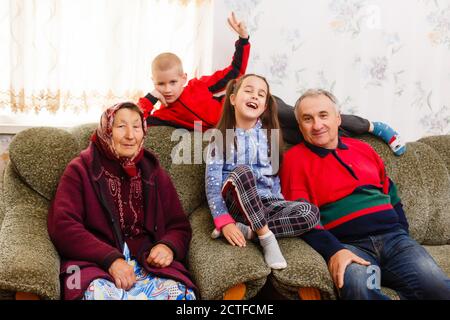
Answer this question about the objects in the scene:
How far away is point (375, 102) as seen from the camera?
8.87 feet

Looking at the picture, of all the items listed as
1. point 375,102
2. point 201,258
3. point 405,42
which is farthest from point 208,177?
point 405,42

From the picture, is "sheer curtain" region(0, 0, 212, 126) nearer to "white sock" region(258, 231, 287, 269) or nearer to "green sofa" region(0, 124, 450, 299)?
"green sofa" region(0, 124, 450, 299)

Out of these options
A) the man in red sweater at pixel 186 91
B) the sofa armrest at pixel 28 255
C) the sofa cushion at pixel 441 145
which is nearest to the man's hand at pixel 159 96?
the man in red sweater at pixel 186 91

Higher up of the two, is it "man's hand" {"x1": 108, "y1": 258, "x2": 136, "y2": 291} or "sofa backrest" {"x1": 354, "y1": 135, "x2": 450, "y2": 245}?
"sofa backrest" {"x1": 354, "y1": 135, "x2": 450, "y2": 245}

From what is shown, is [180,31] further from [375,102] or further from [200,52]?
[375,102]

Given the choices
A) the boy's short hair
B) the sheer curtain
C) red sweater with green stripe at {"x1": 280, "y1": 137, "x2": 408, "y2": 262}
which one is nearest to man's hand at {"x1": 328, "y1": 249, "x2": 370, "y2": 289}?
red sweater with green stripe at {"x1": 280, "y1": 137, "x2": 408, "y2": 262}

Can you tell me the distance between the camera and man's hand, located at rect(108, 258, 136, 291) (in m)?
1.54

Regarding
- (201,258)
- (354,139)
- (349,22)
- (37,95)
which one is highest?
(349,22)

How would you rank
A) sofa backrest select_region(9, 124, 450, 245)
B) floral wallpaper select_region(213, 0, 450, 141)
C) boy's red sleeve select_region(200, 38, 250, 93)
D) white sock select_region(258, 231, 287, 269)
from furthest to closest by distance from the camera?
floral wallpaper select_region(213, 0, 450, 141)
boy's red sleeve select_region(200, 38, 250, 93)
sofa backrest select_region(9, 124, 450, 245)
white sock select_region(258, 231, 287, 269)

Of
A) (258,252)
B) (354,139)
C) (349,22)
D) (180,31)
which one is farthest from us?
(349,22)

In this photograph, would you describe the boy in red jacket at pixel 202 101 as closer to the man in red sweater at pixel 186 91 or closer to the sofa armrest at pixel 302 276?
the man in red sweater at pixel 186 91

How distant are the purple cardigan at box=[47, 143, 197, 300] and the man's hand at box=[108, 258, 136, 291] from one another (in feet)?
0.05

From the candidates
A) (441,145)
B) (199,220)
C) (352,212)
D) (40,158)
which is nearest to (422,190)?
(441,145)

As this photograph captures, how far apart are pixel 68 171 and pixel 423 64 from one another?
1976 mm
